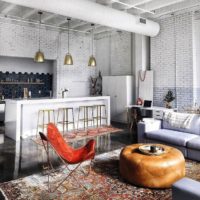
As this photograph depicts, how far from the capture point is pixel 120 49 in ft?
34.2

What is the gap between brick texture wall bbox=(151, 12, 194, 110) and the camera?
7535mm

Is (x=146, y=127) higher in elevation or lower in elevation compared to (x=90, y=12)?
lower

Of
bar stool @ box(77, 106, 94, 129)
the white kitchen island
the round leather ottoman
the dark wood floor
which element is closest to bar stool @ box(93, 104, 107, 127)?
bar stool @ box(77, 106, 94, 129)

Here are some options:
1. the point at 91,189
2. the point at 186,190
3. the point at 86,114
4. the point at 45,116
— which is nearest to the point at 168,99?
the point at 86,114

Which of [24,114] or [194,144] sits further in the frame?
[24,114]

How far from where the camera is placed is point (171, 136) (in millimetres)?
5199

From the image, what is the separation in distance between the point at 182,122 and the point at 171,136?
656mm

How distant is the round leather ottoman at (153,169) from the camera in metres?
3.57

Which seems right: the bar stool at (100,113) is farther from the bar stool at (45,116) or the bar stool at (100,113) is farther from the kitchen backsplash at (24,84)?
the kitchen backsplash at (24,84)

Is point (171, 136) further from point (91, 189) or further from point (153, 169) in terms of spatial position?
point (91, 189)

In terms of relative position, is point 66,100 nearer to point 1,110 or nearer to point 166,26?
point 1,110

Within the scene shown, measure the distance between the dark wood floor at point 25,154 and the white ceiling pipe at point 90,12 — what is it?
11.2ft

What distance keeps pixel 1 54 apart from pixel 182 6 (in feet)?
22.2

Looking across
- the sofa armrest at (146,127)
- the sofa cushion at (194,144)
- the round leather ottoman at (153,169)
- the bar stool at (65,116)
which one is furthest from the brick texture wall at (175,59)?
the round leather ottoman at (153,169)
